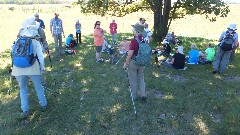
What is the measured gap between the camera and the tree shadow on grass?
748 cm

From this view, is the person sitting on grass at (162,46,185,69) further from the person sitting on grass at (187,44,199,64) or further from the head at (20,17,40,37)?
the head at (20,17,40,37)

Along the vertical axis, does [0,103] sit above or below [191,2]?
below

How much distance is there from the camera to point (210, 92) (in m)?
9.97

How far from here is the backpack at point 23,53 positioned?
23.7 ft

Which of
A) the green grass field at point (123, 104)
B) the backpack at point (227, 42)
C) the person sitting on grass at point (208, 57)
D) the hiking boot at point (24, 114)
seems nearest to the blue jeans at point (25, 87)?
the hiking boot at point (24, 114)

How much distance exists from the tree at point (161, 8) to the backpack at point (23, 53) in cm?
1146

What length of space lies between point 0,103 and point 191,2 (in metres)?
13.6

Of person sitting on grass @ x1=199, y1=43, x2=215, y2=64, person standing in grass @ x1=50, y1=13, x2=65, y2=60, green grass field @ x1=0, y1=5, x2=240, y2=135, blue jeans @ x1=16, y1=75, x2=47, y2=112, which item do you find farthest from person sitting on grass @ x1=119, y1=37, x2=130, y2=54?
blue jeans @ x1=16, y1=75, x2=47, y2=112

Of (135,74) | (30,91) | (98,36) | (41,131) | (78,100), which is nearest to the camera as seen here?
(41,131)

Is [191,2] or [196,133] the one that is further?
[191,2]

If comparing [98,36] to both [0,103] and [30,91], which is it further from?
[0,103]

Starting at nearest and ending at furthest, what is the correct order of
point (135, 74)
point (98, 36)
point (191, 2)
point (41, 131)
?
1. point (41, 131)
2. point (135, 74)
3. point (98, 36)
4. point (191, 2)

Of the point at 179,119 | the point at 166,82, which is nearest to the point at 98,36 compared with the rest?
the point at 166,82

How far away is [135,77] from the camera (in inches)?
340
